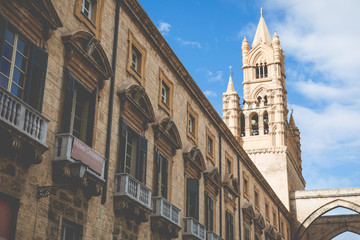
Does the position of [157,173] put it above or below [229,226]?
above

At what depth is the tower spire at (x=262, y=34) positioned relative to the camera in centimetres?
6481

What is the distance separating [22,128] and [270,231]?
2894cm

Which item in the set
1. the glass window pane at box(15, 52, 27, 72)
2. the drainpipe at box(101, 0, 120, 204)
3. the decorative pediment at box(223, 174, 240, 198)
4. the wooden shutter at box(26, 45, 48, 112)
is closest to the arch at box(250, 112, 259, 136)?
the decorative pediment at box(223, 174, 240, 198)

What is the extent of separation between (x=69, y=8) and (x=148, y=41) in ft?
19.5

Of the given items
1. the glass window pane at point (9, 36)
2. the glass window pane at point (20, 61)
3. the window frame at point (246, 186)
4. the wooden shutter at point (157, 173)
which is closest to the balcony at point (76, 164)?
the glass window pane at point (20, 61)

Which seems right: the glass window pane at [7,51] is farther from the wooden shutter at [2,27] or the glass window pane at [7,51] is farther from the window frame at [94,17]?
the window frame at [94,17]

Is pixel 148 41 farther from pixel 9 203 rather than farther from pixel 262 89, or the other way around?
pixel 262 89

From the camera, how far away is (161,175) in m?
19.2

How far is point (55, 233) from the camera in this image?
39.4 ft

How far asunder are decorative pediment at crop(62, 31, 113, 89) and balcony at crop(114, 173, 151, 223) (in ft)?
9.60

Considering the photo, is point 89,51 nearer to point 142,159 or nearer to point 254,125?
point 142,159

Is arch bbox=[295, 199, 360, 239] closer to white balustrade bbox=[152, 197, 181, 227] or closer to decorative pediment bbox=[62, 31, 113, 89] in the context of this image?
white balustrade bbox=[152, 197, 181, 227]

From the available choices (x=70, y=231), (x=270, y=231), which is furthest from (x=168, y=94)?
(x=270, y=231)

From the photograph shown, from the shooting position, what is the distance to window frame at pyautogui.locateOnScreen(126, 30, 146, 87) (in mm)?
17516
